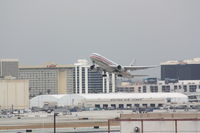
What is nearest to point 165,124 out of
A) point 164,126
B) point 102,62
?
point 164,126

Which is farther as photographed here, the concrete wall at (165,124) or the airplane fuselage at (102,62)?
the airplane fuselage at (102,62)

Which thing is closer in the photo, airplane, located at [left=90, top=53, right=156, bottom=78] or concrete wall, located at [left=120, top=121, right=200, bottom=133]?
concrete wall, located at [left=120, top=121, right=200, bottom=133]

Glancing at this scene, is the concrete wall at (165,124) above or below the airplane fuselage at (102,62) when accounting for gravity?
below

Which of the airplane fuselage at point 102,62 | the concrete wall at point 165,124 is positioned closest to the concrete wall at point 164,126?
the concrete wall at point 165,124

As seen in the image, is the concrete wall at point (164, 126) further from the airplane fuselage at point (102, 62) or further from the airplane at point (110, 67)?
the airplane fuselage at point (102, 62)

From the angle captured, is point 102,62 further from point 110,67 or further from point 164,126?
point 164,126

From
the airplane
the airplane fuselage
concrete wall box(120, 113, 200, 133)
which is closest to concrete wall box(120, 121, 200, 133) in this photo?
concrete wall box(120, 113, 200, 133)

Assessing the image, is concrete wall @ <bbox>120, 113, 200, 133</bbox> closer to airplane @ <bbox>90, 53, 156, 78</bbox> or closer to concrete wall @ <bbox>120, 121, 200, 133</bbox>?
concrete wall @ <bbox>120, 121, 200, 133</bbox>

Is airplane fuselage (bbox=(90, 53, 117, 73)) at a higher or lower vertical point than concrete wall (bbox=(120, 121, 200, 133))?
higher

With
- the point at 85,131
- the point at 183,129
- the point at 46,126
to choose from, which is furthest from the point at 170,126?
the point at 46,126

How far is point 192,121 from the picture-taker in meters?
95.2

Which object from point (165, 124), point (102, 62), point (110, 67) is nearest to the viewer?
point (165, 124)

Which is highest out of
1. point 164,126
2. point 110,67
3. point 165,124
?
point 110,67

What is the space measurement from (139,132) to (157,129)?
180cm
